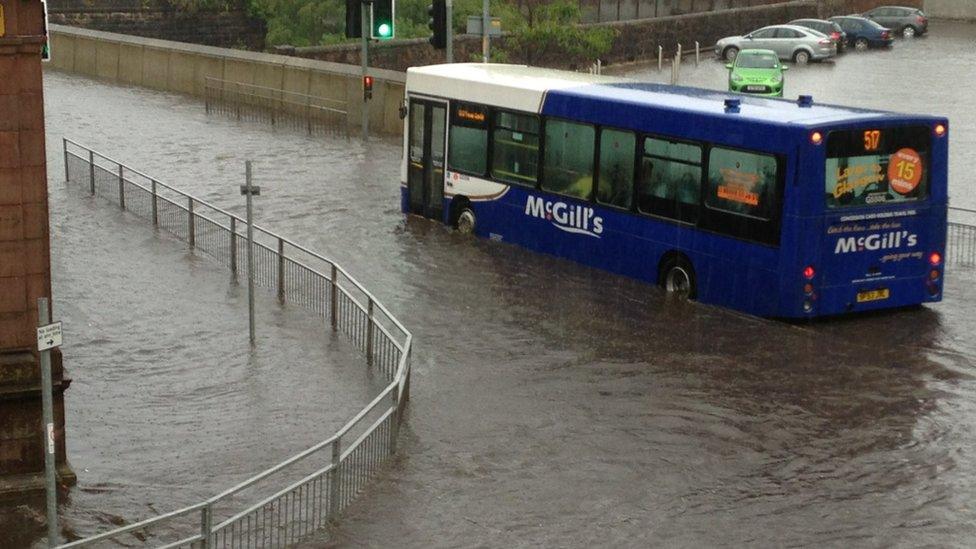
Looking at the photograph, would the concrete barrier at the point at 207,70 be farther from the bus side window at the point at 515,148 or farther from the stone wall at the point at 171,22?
the bus side window at the point at 515,148

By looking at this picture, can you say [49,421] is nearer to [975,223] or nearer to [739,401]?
[739,401]

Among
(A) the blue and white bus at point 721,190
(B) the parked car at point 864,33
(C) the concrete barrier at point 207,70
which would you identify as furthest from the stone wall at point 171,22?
(A) the blue and white bus at point 721,190

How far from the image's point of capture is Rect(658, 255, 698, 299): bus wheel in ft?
70.7

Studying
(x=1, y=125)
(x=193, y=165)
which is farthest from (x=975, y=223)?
(x=1, y=125)

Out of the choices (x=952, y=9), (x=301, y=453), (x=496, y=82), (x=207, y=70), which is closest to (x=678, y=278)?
(x=496, y=82)

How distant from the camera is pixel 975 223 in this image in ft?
91.5

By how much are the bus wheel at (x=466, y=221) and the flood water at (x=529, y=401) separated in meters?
0.49

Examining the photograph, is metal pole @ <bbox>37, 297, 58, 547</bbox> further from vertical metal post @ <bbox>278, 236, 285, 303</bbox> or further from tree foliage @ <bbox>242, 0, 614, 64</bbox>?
tree foliage @ <bbox>242, 0, 614, 64</bbox>

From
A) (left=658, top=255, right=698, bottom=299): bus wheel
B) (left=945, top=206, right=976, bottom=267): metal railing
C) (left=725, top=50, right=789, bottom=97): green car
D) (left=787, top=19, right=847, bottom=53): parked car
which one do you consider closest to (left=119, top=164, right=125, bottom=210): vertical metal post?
(left=658, top=255, right=698, bottom=299): bus wheel

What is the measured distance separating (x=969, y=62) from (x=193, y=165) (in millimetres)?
34932

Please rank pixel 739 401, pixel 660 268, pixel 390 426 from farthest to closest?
pixel 660 268, pixel 739 401, pixel 390 426

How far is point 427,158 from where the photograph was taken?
26812 mm

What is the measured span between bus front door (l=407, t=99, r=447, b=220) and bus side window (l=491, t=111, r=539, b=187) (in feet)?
4.59

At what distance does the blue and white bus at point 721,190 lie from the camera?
20.0 m
